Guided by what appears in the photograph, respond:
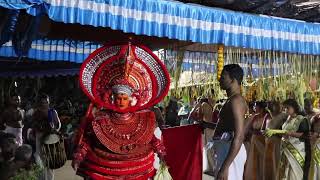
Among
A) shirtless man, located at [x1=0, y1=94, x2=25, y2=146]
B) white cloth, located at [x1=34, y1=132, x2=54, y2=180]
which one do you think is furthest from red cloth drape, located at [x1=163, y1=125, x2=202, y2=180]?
shirtless man, located at [x1=0, y1=94, x2=25, y2=146]

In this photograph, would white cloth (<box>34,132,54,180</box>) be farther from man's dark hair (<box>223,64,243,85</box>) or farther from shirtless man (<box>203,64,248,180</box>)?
man's dark hair (<box>223,64,243,85</box>)

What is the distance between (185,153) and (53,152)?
2.00 metres

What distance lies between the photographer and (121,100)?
4.44 m

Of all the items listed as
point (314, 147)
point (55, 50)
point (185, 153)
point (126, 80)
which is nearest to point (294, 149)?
point (314, 147)

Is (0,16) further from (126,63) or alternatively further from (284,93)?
(284,93)

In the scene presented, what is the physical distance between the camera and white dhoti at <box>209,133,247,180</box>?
4.52 meters

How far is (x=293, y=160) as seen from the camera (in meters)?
7.11

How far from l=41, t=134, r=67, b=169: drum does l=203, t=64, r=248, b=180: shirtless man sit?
2515mm

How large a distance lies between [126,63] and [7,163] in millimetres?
1807

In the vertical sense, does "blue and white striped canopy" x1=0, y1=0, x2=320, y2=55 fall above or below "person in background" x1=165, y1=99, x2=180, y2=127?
above

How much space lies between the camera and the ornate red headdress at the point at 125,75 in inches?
178

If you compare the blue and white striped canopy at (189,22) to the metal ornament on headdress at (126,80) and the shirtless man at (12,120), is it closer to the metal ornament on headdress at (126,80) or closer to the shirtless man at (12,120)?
the metal ornament on headdress at (126,80)

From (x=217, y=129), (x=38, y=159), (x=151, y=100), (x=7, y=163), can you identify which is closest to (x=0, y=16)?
(x=151, y=100)

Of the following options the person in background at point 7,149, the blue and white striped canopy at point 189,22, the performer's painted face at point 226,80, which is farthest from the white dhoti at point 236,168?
the person in background at point 7,149
